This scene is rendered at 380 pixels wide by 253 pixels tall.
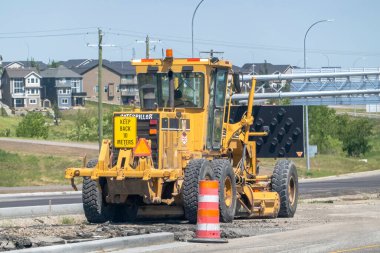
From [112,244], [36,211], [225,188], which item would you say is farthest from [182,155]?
[112,244]

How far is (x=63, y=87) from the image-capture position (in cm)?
15238

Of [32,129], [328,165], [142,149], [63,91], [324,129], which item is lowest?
[328,165]

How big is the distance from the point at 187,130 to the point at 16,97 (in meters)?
134

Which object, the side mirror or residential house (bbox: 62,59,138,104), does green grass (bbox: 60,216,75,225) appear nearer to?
the side mirror

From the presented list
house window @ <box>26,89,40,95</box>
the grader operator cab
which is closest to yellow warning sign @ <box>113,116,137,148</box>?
the grader operator cab

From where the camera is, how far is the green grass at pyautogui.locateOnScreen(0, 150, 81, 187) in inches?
2019

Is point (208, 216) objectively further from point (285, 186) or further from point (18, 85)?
point (18, 85)

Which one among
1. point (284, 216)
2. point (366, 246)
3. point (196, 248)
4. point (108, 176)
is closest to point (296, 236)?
point (366, 246)

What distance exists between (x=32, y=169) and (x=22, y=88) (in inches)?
3912

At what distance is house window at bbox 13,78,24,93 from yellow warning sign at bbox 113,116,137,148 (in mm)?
134780

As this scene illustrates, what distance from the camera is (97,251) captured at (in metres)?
14.0

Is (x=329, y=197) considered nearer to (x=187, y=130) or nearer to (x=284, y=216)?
(x=284, y=216)

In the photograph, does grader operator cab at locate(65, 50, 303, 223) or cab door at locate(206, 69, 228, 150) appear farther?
cab door at locate(206, 69, 228, 150)

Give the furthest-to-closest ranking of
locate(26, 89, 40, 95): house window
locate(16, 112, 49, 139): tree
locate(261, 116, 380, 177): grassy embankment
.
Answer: locate(26, 89, 40, 95): house window → locate(16, 112, 49, 139): tree → locate(261, 116, 380, 177): grassy embankment
